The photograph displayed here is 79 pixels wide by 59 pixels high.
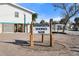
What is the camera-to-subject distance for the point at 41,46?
11391 mm

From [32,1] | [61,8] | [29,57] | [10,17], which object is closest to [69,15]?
[61,8]

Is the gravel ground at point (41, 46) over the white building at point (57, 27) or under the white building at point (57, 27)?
under

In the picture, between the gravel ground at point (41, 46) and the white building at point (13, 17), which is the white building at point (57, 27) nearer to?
the gravel ground at point (41, 46)

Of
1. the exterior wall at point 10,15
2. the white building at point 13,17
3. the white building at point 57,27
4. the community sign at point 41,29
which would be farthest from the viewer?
the exterior wall at point 10,15

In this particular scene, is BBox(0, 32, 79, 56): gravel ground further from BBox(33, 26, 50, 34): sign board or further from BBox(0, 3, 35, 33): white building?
BBox(0, 3, 35, 33): white building

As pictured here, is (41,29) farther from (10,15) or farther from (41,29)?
(10,15)

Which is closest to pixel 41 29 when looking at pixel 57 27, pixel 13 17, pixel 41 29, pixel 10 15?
pixel 41 29

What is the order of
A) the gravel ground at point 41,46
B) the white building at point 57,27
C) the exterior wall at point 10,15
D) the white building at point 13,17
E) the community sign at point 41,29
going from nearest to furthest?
the gravel ground at point 41,46
the community sign at point 41,29
the white building at point 57,27
the white building at point 13,17
the exterior wall at point 10,15

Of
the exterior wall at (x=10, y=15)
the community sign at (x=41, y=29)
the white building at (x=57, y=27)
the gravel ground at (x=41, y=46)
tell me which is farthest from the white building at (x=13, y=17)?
the community sign at (x=41, y=29)

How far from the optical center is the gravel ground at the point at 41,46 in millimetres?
10000

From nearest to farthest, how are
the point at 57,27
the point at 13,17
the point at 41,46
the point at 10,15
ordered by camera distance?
1. the point at 41,46
2. the point at 57,27
3. the point at 10,15
4. the point at 13,17

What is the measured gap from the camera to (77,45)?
38.2ft

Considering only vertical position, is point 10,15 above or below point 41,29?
above

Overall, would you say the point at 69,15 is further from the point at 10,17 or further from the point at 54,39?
the point at 10,17
